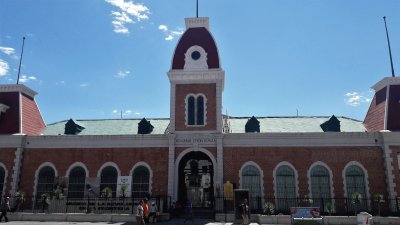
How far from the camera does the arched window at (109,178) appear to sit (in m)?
28.4

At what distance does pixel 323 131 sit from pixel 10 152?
25.6 m

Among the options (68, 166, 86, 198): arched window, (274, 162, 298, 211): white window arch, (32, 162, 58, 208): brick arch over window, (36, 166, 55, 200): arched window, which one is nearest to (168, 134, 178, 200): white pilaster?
(68, 166, 86, 198): arched window

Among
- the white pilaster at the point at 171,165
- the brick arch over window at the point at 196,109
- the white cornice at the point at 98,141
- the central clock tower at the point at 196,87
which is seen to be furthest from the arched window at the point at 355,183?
the white cornice at the point at 98,141

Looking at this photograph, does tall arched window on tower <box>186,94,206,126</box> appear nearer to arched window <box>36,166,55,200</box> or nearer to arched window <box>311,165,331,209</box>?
arched window <box>311,165,331,209</box>

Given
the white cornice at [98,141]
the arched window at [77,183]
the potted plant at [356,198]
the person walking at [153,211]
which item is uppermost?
the white cornice at [98,141]

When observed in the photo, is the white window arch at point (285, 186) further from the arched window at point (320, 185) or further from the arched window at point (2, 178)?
the arched window at point (2, 178)

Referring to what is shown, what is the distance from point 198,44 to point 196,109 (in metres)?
5.66

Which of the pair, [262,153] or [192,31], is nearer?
[262,153]

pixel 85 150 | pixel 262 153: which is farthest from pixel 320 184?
pixel 85 150

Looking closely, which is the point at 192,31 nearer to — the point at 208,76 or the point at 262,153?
the point at 208,76

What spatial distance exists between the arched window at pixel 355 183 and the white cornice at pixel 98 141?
14.0 metres

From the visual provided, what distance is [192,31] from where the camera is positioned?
3136 centimetres

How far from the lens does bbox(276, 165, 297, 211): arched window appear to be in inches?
1053

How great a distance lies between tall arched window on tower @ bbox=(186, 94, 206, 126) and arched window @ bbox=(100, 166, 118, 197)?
Result: 701 cm
